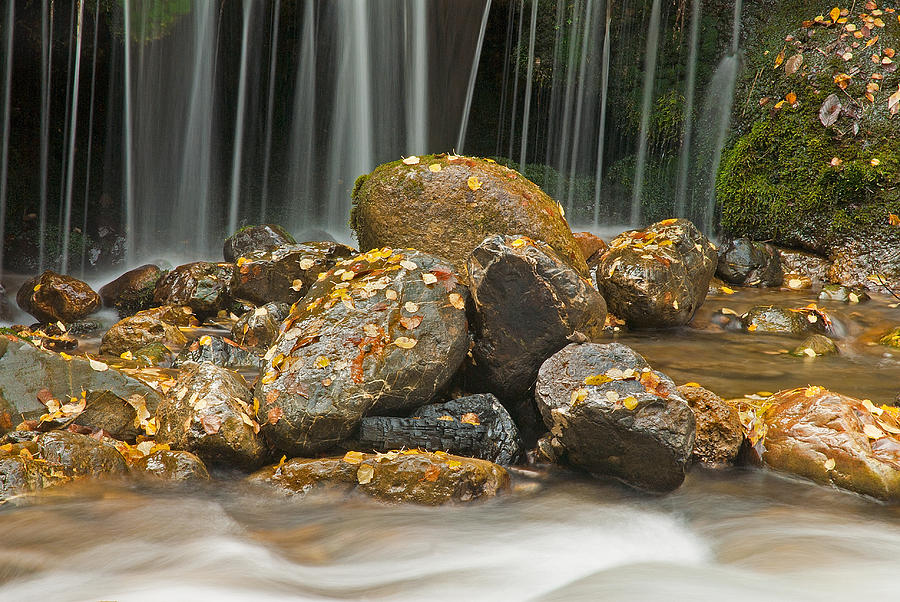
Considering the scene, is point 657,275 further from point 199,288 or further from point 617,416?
point 199,288

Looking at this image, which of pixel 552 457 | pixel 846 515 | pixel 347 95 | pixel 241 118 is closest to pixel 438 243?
pixel 552 457

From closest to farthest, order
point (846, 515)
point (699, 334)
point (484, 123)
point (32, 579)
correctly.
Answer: point (32, 579) → point (846, 515) → point (699, 334) → point (484, 123)

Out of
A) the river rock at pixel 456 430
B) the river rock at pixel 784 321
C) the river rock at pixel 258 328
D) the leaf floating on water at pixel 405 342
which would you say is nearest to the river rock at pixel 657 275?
the river rock at pixel 784 321

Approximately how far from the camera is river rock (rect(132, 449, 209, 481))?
11.7 ft

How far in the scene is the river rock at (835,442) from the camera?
357 centimetres

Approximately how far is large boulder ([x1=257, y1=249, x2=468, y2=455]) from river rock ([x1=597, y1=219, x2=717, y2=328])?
260cm

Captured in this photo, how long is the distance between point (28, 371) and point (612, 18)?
34.4 feet

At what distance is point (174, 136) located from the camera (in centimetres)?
1059

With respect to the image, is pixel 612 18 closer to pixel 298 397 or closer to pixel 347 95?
pixel 347 95

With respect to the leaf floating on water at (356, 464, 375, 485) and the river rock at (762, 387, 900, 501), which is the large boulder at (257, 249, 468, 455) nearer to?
the leaf floating on water at (356, 464, 375, 485)

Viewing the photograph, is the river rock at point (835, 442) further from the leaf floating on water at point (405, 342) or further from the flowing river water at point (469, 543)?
the leaf floating on water at point (405, 342)

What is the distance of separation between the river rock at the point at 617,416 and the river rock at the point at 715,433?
349 millimetres

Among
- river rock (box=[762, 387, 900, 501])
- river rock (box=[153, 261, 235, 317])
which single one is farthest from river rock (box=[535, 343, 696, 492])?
river rock (box=[153, 261, 235, 317])

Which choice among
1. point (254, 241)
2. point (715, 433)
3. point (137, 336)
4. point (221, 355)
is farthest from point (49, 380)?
point (254, 241)
